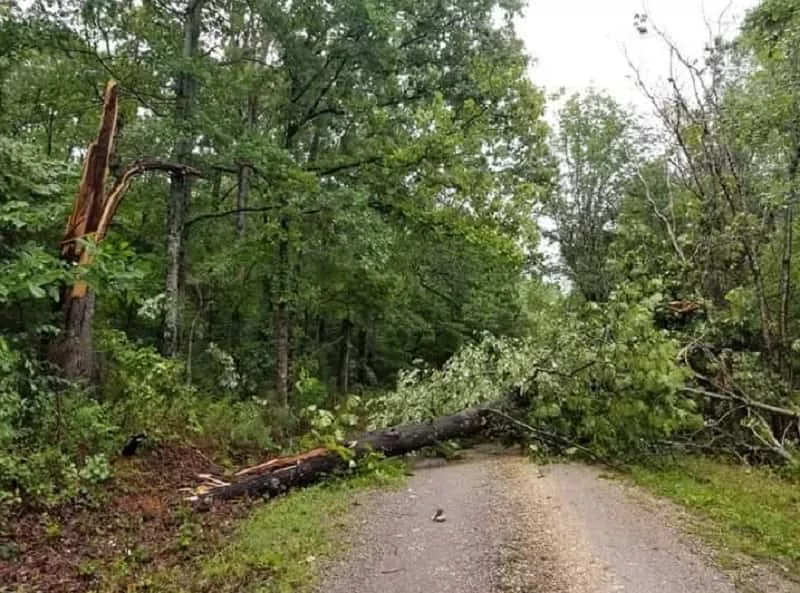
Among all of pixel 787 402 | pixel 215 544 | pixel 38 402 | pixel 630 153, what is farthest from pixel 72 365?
pixel 630 153

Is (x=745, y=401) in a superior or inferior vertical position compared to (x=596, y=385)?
inferior

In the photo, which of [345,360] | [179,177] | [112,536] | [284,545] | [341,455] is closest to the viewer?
[284,545]

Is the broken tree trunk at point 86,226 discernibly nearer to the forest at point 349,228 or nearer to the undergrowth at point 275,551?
the forest at point 349,228

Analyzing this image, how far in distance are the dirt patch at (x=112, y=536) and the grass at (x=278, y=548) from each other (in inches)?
10.6

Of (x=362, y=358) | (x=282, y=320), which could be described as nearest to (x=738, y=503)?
(x=282, y=320)

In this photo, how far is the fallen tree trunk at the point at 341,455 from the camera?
20.5 feet

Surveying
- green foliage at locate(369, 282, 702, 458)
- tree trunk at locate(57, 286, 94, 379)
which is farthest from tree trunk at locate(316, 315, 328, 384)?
tree trunk at locate(57, 286, 94, 379)

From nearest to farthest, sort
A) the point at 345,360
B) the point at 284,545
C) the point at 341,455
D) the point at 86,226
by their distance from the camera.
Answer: the point at 284,545 < the point at 341,455 < the point at 86,226 < the point at 345,360

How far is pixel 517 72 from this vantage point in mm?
11094

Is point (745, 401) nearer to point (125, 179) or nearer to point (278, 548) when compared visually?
point (278, 548)

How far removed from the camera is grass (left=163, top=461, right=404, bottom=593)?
3895mm

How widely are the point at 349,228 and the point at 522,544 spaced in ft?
20.3

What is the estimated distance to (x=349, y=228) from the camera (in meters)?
9.78

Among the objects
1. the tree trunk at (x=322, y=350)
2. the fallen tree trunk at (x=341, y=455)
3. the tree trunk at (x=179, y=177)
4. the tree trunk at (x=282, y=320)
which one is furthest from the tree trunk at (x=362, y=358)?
the fallen tree trunk at (x=341, y=455)
